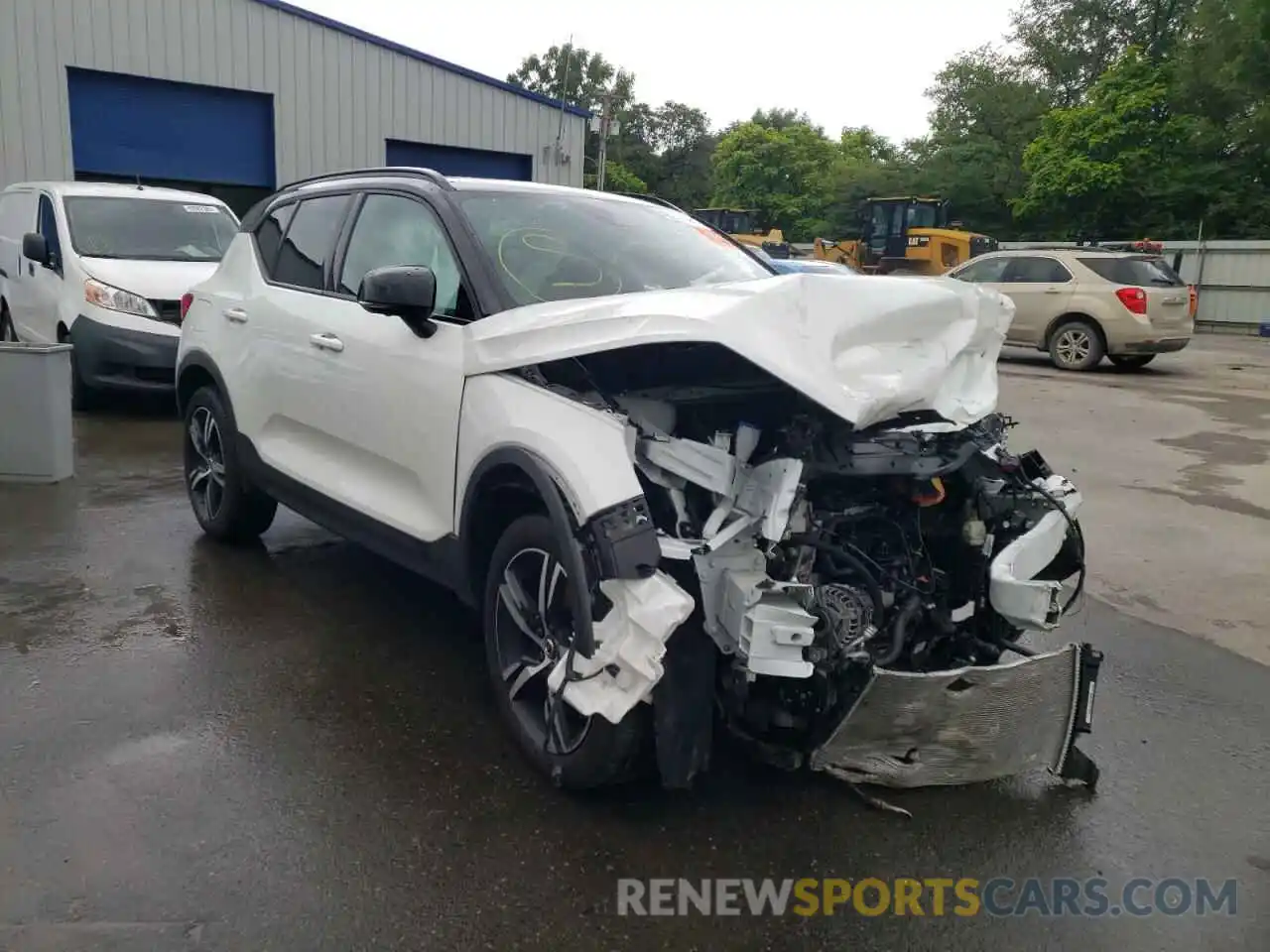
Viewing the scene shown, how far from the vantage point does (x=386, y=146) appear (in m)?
18.6

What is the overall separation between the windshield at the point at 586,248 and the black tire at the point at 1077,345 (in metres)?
12.5

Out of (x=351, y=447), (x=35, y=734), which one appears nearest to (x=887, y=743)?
(x=351, y=447)

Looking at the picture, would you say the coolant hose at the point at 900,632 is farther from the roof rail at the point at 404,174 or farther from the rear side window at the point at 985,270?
the rear side window at the point at 985,270

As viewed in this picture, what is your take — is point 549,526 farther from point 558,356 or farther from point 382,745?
point 382,745

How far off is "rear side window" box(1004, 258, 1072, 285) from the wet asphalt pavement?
1236 centimetres

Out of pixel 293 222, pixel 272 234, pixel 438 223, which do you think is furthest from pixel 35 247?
pixel 438 223

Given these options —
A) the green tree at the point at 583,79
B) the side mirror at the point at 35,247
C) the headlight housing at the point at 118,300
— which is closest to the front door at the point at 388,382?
the headlight housing at the point at 118,300

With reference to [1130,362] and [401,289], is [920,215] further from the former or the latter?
[401,289]

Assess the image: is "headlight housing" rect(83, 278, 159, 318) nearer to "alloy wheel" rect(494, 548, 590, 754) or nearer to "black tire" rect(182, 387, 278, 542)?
"black tire" rect(182, 387, 278, 542)

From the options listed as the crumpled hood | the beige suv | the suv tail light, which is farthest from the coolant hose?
the suv tail light

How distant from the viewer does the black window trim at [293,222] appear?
4.66 metres

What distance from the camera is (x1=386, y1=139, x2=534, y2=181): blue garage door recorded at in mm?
18891

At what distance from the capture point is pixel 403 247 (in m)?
4.30

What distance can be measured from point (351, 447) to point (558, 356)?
1366mm
